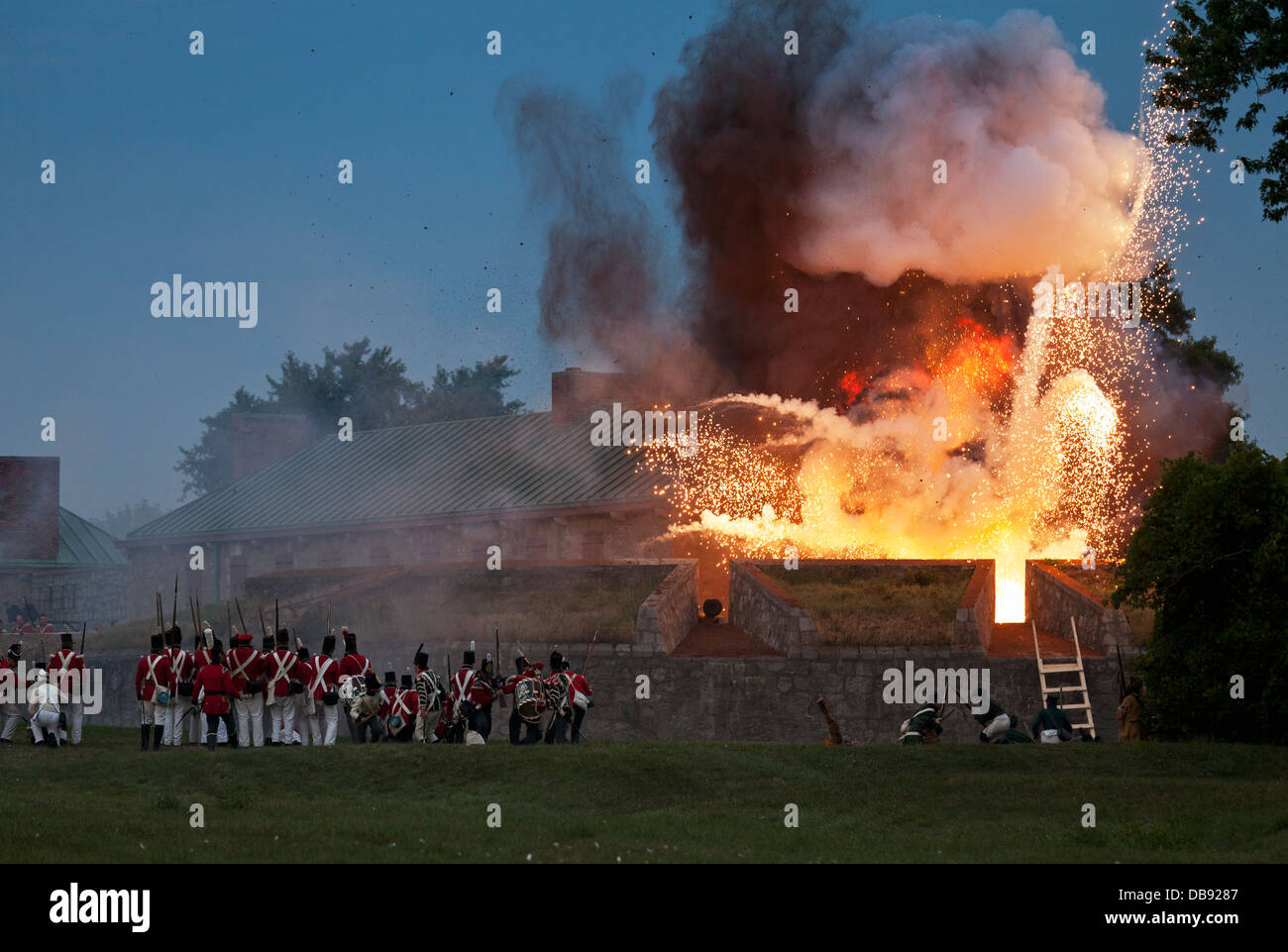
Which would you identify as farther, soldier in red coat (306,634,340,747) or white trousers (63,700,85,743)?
white trousers (63,700,85,743)

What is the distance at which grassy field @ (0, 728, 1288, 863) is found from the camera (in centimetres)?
1539

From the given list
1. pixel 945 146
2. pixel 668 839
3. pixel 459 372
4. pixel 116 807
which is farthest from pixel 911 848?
pixel 459 372

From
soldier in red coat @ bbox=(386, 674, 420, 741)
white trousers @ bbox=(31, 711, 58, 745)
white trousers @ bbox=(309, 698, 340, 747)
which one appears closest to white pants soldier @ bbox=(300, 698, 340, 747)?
white trousers @ bbox=(309, 698, 340, 747)

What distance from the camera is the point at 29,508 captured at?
194 ft

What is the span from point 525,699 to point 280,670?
4.07 m

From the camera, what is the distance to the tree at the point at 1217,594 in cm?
2378

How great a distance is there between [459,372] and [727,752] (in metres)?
65.6

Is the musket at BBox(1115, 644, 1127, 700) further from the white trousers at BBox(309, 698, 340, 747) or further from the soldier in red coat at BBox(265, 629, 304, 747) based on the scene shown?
the soldier in red coat at BBox(265, 629, 304, 747)

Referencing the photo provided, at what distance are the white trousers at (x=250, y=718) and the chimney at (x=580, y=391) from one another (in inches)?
1049

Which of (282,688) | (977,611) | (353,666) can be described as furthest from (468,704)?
(977,611)

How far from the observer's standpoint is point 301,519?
5306 cm

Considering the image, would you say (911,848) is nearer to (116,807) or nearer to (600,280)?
(116,807)

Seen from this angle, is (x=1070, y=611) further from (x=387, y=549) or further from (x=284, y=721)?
(x=387, y=549)

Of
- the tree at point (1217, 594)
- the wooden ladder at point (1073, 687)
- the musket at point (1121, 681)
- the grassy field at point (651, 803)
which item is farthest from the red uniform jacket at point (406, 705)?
the musket at point (1121, 681)
